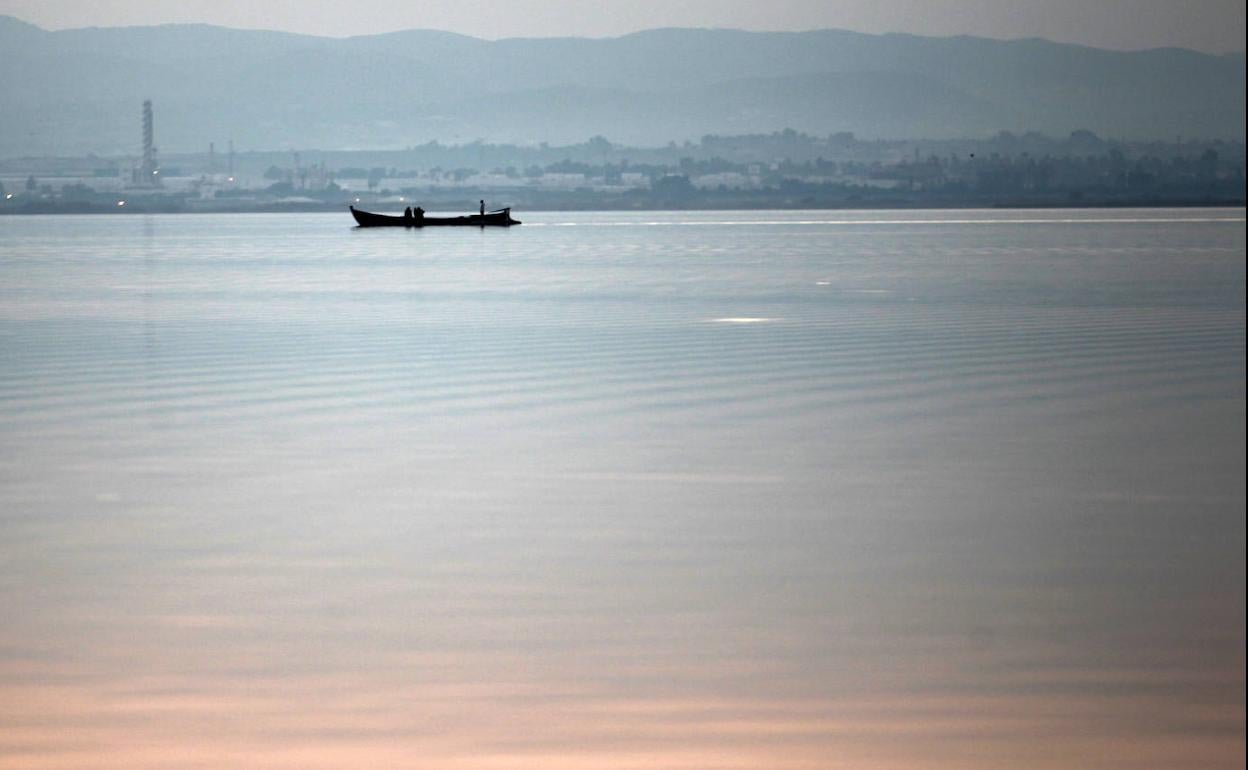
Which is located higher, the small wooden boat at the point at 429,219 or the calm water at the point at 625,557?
the calm water at the point at 625,557

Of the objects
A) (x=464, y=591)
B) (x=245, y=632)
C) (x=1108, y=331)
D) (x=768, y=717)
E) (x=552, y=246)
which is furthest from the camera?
(x=552, y=246)

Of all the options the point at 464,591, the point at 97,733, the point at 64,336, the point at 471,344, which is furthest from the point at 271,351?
the point at 97,733

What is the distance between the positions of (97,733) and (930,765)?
131 inches

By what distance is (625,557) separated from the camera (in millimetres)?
11656

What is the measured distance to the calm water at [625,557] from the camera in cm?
791

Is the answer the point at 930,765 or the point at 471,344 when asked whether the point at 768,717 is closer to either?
the point at 930,765

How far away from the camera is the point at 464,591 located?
1058 centimetres

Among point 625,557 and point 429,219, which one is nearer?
point 625,557

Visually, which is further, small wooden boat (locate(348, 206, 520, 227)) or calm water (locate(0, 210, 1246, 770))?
small wooden boat (locate(348, 206, 520, 227))

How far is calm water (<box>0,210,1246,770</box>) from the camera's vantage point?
791 centimetres

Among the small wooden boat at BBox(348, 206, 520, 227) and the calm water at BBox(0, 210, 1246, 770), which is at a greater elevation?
the calm water at BBox(0, 210, 1246, 770)

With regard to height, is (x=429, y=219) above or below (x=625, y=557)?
below

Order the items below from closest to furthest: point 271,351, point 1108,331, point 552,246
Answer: point 271,351 < point 1108,331 < point 552,246

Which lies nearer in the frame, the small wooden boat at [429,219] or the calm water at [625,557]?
the calm water at [625,557]
